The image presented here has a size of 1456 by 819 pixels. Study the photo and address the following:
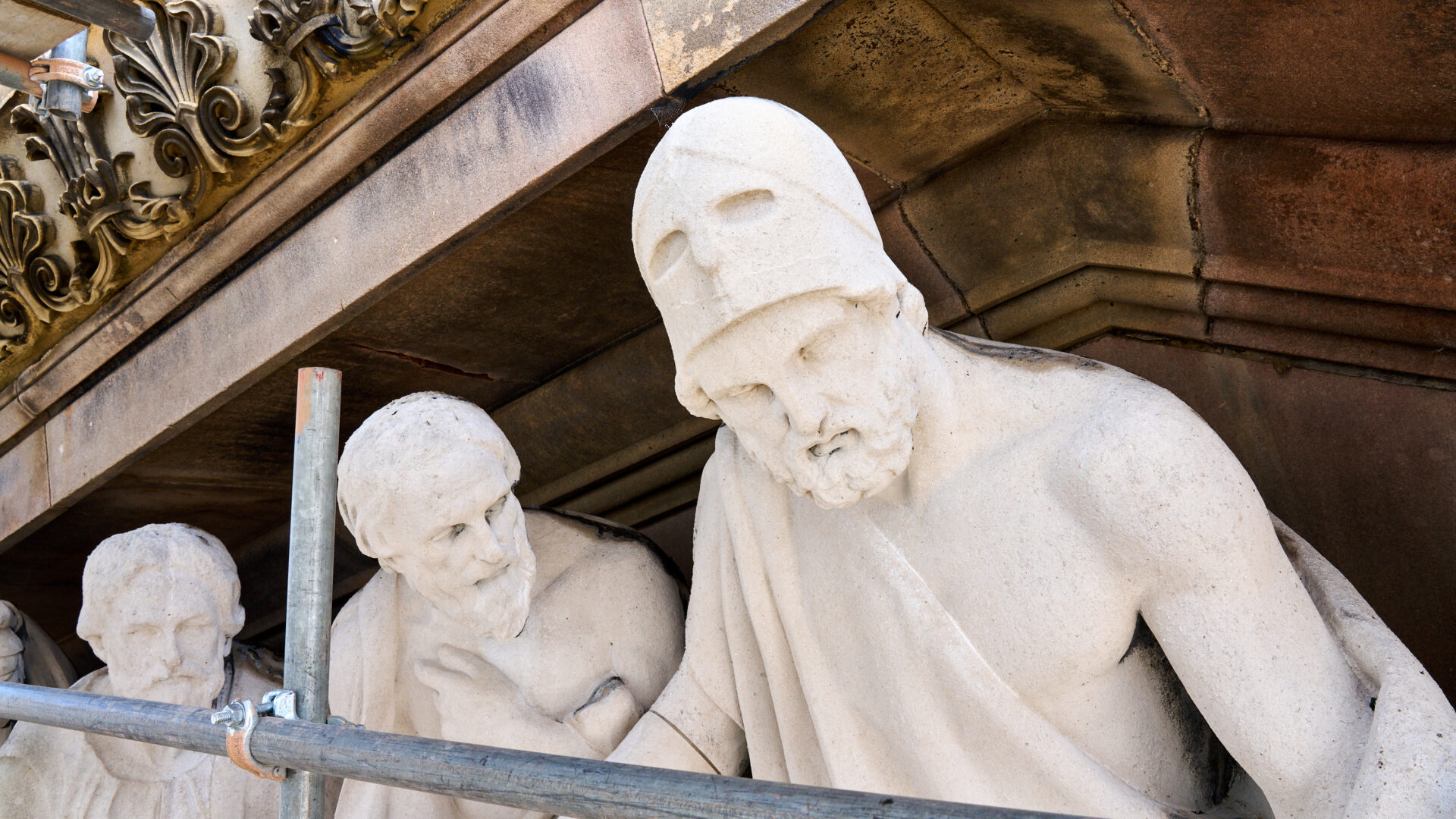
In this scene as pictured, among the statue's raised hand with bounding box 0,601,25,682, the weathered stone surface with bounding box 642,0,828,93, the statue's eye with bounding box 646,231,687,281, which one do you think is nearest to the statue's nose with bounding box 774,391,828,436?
the statue's eye with bounding box 646,231,687,281

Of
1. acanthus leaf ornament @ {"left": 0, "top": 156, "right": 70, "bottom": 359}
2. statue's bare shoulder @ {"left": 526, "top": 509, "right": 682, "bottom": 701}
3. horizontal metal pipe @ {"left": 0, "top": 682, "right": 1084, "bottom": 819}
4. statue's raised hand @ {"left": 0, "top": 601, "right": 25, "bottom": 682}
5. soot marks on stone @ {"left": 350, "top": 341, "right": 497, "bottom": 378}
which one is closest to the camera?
horizontal metal pipe @ {"left": 0, "top": 682, "right": 1084, "bottom": 819}

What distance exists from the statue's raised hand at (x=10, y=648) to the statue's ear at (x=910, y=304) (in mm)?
2865

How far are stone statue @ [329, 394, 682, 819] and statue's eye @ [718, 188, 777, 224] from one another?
2.55 ft

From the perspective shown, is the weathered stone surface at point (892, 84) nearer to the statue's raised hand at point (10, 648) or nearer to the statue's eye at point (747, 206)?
the statue's eye at point (747, 206)

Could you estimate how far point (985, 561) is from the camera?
→ 2.38 metres

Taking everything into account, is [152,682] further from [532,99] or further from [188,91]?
[532,99]

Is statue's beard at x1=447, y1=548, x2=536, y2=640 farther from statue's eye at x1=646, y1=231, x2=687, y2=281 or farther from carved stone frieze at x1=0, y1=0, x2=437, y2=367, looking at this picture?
carved stone frieze at x1=0, y1=0, x2=437, y2=367

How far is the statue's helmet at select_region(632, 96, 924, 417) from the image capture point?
2117 mm

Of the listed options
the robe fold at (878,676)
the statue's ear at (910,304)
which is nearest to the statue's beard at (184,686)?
the robe fold at (878,676)

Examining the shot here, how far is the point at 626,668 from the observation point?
2996mm

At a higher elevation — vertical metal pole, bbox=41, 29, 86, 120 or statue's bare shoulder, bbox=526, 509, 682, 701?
vertical metal pole, bbox=41, 29, 86, 120

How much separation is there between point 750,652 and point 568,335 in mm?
1284

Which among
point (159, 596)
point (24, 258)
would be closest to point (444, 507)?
Result: point (159, 596)

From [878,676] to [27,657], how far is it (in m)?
2.78
